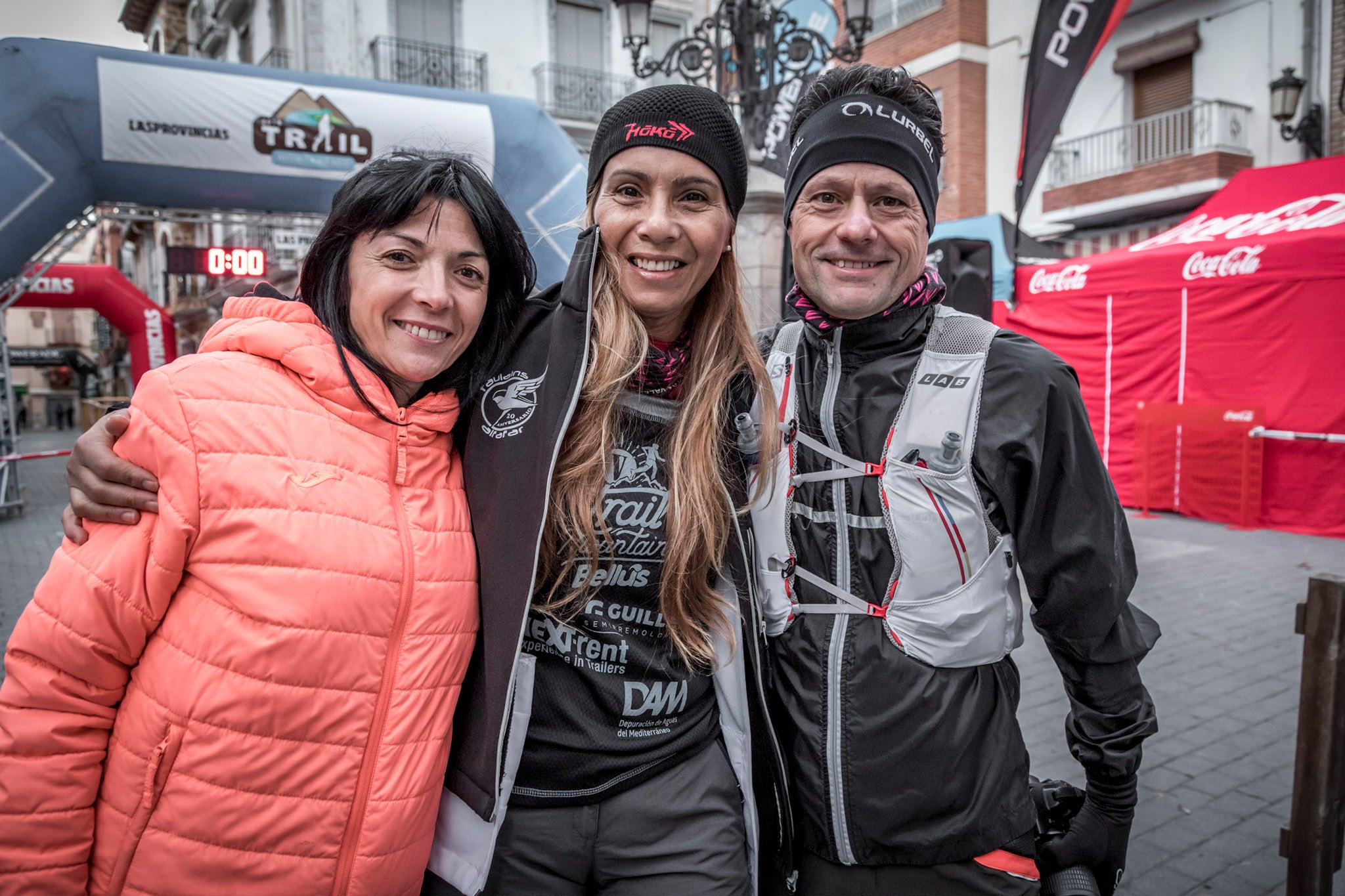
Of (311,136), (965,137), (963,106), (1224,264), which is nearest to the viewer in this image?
(311,136)

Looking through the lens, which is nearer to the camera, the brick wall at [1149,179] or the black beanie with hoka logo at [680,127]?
the black beanie with hoka logo at [680,127]

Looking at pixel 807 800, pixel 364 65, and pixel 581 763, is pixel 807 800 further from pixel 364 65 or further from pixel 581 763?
pixel 364 65

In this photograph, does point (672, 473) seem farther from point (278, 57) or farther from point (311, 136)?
point (278, 57)

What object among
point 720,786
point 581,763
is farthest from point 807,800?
point 581,763

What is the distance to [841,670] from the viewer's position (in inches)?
65.8

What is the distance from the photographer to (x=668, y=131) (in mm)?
1900

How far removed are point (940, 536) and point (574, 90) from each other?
819 inches

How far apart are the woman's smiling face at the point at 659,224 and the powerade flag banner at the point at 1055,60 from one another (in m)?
5.88

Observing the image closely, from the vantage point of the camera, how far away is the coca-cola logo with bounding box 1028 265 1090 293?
33.6 ft

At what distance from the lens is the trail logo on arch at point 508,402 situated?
173 centimetres

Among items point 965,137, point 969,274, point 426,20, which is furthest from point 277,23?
point 969,274

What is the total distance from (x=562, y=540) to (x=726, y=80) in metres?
5.94

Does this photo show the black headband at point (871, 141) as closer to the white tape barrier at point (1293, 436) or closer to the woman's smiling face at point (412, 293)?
the woman's smiling face at point (412, 293)

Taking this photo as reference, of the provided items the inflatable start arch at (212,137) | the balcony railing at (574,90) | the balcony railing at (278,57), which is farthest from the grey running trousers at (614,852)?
the balcony railing at (574,90)
